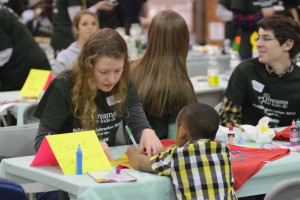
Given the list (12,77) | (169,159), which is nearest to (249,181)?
(169,159)

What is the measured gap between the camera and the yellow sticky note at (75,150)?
258 cm

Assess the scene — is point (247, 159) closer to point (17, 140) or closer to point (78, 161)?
point (78, 161)

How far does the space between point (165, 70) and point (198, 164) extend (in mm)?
1348

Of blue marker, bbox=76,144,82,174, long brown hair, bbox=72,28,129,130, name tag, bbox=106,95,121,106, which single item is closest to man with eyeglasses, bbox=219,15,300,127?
name tag, bbox=106,95,121,106

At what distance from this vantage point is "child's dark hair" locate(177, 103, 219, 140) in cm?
262

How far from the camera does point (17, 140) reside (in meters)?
3.20

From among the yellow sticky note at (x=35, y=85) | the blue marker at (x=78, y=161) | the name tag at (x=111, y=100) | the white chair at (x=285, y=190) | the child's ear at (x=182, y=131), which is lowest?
the yellow sticky note at (x=35, y=85)

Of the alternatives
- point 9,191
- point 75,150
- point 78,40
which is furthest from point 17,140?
point 78,40

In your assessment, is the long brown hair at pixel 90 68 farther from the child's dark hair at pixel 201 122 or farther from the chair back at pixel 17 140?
the child's dark hair at pixel 201 122

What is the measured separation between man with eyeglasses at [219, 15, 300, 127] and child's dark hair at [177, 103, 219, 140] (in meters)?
1.31

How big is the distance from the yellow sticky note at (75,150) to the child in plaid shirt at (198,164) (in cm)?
18

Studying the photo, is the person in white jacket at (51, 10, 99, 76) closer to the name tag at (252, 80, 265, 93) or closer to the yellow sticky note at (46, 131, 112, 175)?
the name tag at (252, 80, 265, 93)

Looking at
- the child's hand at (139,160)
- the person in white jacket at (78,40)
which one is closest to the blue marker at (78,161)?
the child's hand at (139,160)

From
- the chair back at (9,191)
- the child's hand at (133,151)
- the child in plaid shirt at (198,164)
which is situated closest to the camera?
the chair back at (9,191)
